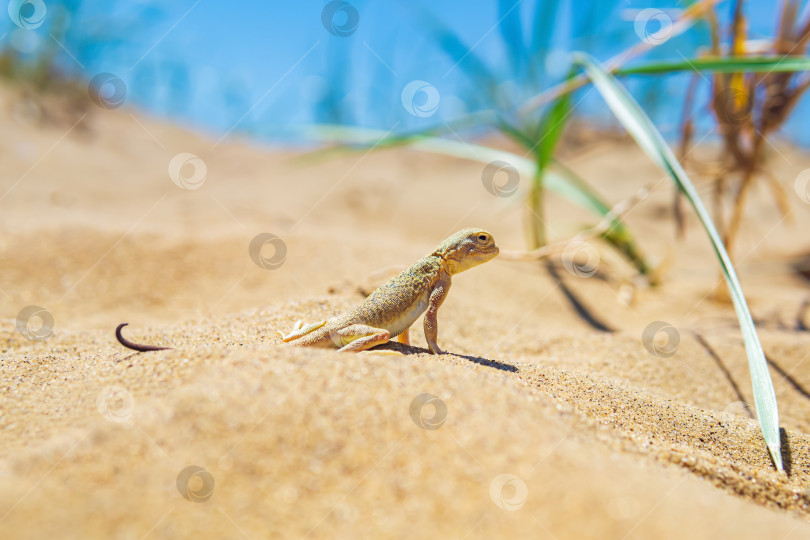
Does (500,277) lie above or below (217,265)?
below

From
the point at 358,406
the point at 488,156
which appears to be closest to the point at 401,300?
the point at 358,406

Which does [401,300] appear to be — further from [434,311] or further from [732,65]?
[732,65]

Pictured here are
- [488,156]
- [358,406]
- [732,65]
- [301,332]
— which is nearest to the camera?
[358,406]

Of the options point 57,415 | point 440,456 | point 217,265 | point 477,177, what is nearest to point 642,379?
point 440,456

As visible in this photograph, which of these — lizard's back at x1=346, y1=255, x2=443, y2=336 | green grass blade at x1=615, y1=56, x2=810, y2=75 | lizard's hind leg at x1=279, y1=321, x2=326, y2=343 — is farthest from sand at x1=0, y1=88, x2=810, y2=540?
green grass blade at x1=615, y1=56, x2=810, y2=75

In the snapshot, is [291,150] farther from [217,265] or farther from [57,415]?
[57,415]

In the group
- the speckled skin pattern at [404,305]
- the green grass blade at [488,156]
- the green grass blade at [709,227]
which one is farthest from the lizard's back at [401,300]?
the green grass blade at [488,156]
